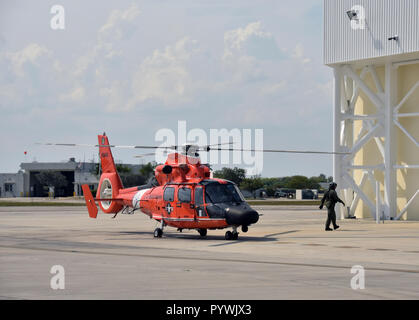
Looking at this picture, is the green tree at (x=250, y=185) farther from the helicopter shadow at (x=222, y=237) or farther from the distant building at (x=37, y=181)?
the helicopter shadow at (x=222, y=237)

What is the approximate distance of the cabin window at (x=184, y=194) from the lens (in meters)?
24.6

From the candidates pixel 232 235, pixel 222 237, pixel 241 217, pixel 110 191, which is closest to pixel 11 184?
pixel 110 191

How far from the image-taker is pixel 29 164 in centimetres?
14575

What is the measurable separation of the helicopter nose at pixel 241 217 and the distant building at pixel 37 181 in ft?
383

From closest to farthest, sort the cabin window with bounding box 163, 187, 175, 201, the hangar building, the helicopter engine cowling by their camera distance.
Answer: the cabin window with bounding box 163, 187, 175, 201
the helicopter engine cowling
the hangar building

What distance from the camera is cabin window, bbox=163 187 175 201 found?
83.3 ft

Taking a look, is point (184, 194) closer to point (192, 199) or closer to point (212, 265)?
point (192, 199)

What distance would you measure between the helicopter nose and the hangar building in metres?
13.9

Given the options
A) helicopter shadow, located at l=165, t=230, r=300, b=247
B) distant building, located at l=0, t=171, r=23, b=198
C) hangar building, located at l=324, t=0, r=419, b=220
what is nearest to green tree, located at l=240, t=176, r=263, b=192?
distant building, located at l=0, t=171, r=23, b=198

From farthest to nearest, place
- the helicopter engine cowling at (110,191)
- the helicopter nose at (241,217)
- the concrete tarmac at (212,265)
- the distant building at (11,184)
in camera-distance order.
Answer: the distant building at (11,184), the helicopter engine cowling at (110,191), the helicopter nose at (241,217), the concrete tarmac at (212,265)

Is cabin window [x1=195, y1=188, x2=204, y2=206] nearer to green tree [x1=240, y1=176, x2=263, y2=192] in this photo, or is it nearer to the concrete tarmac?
the concrete tarmac

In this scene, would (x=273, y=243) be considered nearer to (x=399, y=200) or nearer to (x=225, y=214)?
(x=225, y=214)

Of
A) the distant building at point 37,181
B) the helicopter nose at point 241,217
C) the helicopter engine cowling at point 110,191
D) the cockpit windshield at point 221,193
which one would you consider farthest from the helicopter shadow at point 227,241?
the distant building at point 37,181
